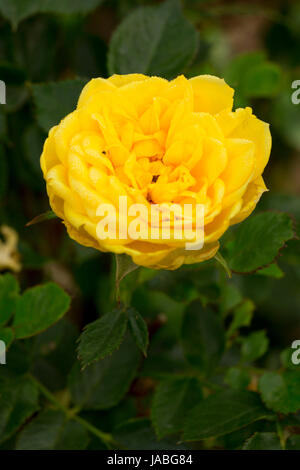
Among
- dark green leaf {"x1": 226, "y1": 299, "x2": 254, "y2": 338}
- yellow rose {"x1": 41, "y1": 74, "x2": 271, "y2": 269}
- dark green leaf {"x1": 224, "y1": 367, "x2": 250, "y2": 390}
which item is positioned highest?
yellow rose {"x1": 41, "y1": 74, "x2": 271, "y2": 269}

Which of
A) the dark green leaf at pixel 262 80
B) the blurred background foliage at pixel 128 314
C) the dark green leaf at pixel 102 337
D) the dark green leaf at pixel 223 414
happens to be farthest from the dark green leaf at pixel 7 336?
the dark green leaf at pixel 262 80

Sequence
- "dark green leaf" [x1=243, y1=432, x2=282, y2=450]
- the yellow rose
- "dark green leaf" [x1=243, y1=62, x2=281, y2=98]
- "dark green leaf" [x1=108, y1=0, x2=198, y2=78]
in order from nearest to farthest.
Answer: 1. the yellow rose
2. "dark green leaf" [x1=243, y1=432, x2=282, y2=450]
3. "dark green leaf" [x1=108, y1=0, x2=198, y2=78]
4. "dark green leaf" [x1=243, y1=62, x2=281, y2=98]

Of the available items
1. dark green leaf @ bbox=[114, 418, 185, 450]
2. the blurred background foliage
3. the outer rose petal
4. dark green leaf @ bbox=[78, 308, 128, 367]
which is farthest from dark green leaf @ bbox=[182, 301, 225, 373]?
the outer rose petal

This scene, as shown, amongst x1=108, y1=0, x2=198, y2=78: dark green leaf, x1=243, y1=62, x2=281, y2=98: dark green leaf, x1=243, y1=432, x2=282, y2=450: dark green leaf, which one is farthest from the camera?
x1=243, y1=62, x2=281, y2=98: dark green leaf

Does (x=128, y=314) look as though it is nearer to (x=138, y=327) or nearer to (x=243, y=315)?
(x=138, y=327)

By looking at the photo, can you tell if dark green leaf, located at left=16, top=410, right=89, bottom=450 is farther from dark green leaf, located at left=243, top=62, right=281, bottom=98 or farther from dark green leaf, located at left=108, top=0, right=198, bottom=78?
dark green leaf, located at left=243, top=62, right=281, bottom=98

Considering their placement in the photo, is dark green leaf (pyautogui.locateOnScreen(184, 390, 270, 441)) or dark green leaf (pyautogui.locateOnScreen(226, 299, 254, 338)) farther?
dark green leaf (pyautogui.locateOnScreen(226, 299, 254, 338))

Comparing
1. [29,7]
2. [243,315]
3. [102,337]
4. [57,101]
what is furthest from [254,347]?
[29,7]

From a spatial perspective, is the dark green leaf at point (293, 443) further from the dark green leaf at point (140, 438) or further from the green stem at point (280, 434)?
the dark green leaf at point (140, 438)
